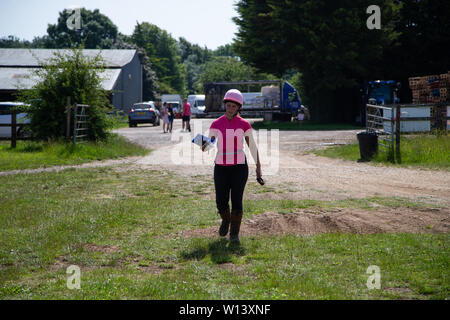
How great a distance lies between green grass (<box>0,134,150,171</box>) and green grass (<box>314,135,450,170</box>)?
817cm

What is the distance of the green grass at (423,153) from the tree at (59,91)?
9683mm

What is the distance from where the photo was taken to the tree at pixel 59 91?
18.0 m

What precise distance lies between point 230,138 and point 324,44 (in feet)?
101

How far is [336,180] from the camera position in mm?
11367

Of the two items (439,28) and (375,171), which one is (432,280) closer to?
(375,171)

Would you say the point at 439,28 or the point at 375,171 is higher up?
the point at 439,28

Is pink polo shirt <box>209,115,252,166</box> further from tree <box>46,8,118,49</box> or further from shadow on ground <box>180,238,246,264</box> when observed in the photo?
tree <box>46,8,118,49</box>

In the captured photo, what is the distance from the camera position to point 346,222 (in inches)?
274

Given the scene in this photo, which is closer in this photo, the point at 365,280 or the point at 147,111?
the point at 365,280

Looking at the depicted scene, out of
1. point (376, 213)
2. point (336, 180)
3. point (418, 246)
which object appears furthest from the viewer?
point (336, 180)

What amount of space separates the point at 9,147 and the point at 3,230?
42.1 feet
